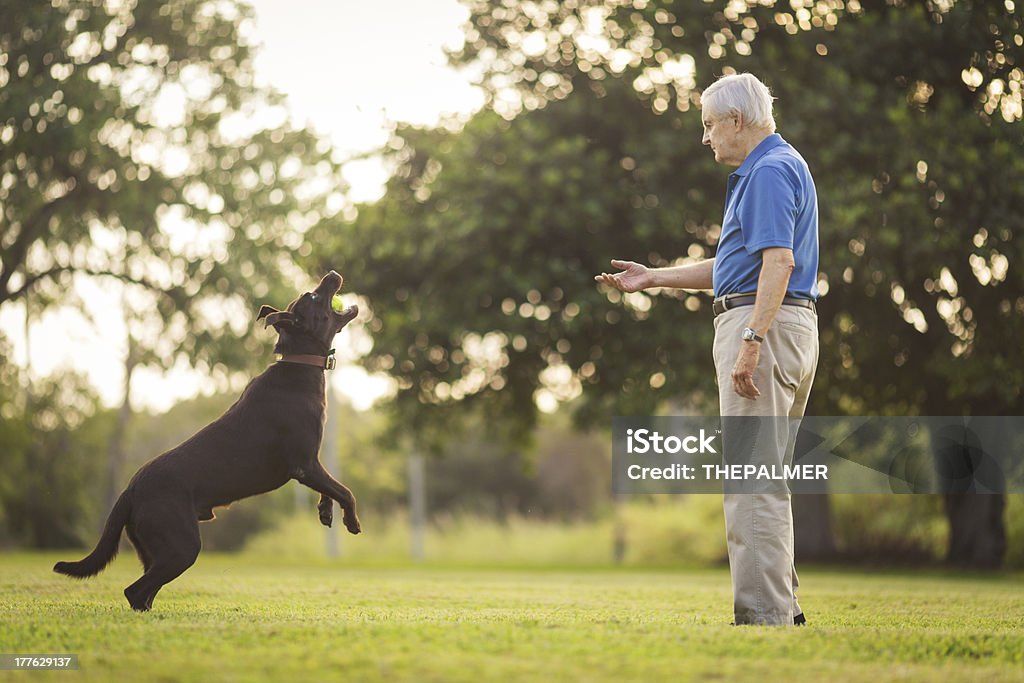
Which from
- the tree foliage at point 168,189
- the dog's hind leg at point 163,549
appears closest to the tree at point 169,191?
the tree foliage at point 168,189

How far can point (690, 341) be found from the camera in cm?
1430

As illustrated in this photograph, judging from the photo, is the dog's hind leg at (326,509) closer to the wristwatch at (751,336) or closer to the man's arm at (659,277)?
the man's arm at (659,277)

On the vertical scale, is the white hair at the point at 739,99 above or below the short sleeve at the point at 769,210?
above

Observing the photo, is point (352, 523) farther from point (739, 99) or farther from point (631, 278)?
point (739, 99)

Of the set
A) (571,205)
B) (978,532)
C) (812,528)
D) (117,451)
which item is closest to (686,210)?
(571,205)

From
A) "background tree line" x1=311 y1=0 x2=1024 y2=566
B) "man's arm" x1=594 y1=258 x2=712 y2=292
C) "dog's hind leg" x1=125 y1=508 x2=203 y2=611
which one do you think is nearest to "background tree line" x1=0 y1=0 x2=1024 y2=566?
"background tree line" x1=311 y1=0 x2=1024 y2=566

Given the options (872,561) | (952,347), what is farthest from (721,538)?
(952,347)

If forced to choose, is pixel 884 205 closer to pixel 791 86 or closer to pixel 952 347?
pixel 791 86

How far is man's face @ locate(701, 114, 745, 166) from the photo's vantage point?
16.6ft

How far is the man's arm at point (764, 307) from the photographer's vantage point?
469cm

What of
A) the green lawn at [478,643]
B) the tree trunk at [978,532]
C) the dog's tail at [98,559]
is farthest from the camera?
the tree trunk at [978,532]

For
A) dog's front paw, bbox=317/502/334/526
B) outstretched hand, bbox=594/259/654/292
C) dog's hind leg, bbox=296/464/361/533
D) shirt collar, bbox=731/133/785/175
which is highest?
shirt collar, bbox=731/133/785/175

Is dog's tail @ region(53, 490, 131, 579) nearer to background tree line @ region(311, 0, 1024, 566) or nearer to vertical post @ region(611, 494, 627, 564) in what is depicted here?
background tree line @ region(311, 0, 1024, 566)

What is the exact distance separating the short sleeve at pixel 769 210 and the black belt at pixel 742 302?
8.1 inches
